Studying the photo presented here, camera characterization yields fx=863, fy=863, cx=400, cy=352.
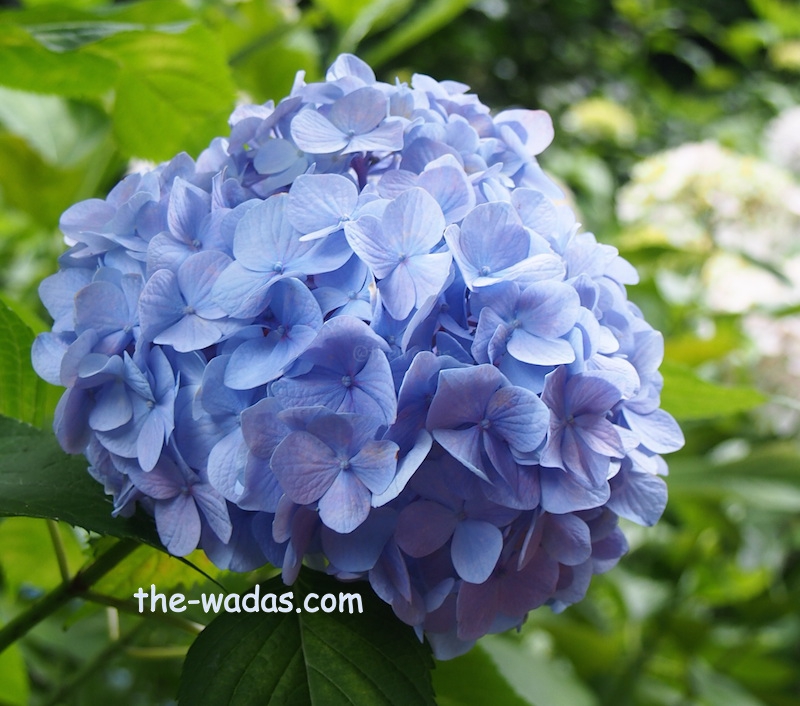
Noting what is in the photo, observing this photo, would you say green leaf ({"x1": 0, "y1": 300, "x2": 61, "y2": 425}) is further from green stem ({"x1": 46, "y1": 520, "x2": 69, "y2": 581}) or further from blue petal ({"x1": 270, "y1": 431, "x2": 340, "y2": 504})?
blue petal ({"x1": 270, "y1": 431, "x2": 340, "y2": 504})

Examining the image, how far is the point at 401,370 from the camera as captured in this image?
34 centimetres

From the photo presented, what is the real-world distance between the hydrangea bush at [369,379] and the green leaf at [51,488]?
11 millimetres

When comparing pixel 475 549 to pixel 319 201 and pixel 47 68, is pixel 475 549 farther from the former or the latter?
pixel 47 68

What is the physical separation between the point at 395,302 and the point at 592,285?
95 millimetres

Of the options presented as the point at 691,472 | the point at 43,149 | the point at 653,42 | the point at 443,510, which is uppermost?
the point at 443,510

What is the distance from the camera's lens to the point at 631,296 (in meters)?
0.93

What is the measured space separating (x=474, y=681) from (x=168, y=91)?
1.47 feet

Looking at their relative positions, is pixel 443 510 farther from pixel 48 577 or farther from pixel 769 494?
pixel 769 494

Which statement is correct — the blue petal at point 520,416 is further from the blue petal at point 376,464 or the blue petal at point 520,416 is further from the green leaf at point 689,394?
the green leaf at point 689,394

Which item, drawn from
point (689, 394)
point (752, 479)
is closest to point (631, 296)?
point (752, 479)

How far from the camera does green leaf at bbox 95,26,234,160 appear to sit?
1.83 feet

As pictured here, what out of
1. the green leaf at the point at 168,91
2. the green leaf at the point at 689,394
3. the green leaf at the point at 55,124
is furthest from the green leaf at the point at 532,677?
the green leaf at the point at 55,124

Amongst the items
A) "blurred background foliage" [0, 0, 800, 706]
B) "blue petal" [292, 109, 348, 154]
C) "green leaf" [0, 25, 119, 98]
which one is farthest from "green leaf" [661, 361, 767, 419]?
"green leaf" [0, 25, 119, 98]

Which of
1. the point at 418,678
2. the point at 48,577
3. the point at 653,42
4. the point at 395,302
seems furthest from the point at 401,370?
the point at 653,42
